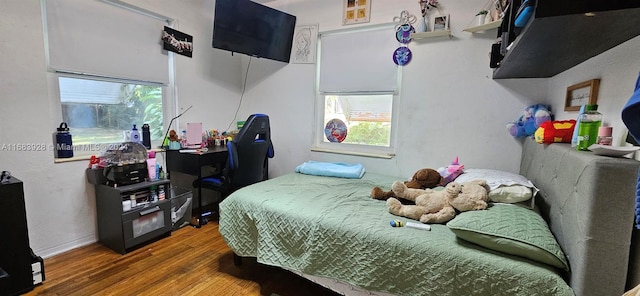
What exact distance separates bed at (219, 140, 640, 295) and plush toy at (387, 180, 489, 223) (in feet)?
0.21

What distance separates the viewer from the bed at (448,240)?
3.04ft

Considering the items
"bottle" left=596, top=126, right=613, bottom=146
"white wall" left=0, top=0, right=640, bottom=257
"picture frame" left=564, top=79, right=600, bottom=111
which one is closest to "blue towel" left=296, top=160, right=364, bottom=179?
"white wall" left=0, top=0, right=640, bottom=257

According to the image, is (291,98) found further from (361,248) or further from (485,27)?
(361,248)

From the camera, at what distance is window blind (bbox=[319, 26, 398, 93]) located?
2.73 metres

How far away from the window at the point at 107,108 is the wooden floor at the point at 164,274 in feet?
3.28

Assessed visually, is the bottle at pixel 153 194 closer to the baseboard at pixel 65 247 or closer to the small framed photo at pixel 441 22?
the baseboard at pixel 65 247

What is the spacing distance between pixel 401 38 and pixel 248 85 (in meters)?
2.01

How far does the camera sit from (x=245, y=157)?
2578 mm

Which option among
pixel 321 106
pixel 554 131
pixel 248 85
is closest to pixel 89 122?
pixel 248 85

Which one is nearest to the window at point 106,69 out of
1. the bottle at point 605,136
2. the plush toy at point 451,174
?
the plush toy at point 451,174

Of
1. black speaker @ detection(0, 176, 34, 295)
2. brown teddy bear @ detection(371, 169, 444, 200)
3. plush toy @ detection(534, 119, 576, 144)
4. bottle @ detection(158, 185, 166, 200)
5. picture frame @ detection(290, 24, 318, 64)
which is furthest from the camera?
picture frame @ detection(290, 24, 318, 64)

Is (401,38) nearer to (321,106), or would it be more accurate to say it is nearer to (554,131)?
(321,106)

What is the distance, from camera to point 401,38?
2604 mm

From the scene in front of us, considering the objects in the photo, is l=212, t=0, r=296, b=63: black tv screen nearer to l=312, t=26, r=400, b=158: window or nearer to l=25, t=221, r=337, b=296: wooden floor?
l=312, t=26, r=400, b=158: window
